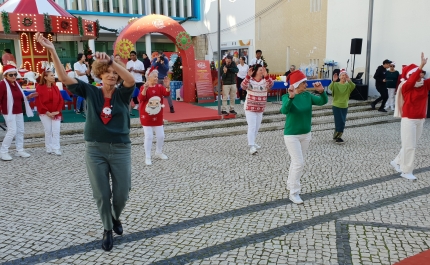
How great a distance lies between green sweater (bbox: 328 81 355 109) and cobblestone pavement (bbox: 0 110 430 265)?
159 cm

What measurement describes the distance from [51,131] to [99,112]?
4.90m

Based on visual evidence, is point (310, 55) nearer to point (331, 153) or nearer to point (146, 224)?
point (331, 153)

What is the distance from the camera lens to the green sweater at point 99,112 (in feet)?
11.6

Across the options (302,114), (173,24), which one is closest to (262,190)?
(302,114)

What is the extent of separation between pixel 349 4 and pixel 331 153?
467 inches

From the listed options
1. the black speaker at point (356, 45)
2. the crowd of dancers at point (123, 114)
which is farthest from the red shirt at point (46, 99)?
the black speaker at point (356, 45)

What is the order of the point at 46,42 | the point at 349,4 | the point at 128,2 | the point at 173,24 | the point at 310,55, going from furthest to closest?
1. the point at 128,2
2. the point at 310,55
3. the point at 349,4
4. the point at 173,24
5. the point at 46,42

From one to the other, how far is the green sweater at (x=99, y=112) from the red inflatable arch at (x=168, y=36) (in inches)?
386

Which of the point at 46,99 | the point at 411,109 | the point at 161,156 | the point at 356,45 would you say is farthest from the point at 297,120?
the point at 356,45

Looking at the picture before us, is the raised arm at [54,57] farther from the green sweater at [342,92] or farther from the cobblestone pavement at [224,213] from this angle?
the green sweater at [342,92]

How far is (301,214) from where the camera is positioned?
4.64m

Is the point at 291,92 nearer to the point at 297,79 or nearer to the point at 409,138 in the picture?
the point at 297,79

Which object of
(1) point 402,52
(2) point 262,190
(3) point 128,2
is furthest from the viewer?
(3) point 128,2

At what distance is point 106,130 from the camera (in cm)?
353
